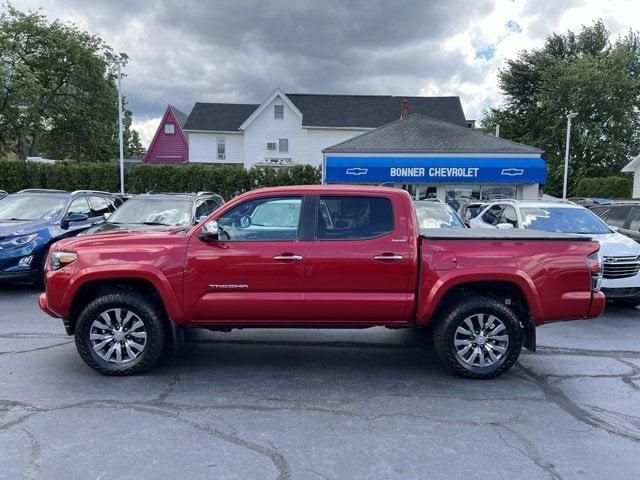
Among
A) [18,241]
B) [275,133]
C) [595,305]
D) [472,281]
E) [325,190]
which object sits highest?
[275,133]

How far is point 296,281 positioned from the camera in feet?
15.1

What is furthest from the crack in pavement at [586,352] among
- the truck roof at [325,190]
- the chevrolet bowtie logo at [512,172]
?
the chevrolet bowtie logo at [512,172]

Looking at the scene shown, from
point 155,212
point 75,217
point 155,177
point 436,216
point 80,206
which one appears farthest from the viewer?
point 155,177

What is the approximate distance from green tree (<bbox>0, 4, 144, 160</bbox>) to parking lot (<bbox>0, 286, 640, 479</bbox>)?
3292 cm

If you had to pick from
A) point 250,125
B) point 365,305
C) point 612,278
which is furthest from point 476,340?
point 250,125

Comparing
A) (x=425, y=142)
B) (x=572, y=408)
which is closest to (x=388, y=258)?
(x=572, y=408)

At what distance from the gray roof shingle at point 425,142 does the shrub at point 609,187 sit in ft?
43.1

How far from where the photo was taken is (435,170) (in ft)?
79.5

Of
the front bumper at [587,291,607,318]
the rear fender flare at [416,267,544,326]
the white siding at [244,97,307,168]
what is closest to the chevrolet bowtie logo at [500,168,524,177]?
the white siding at [244,97,307,168]

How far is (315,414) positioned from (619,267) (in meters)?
5.79

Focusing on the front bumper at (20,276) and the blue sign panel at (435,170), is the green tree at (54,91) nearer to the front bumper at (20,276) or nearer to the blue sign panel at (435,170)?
the blue sign panel at (435,170)

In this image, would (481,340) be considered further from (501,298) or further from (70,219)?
(70,219)

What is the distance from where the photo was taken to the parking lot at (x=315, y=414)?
3.24 m

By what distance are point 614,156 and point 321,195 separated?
4267cm
